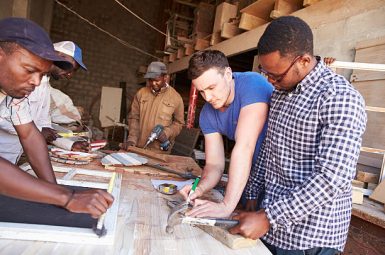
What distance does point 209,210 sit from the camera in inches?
60.4

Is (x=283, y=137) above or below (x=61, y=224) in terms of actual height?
above

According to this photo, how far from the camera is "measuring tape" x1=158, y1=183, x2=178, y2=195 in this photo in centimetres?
196

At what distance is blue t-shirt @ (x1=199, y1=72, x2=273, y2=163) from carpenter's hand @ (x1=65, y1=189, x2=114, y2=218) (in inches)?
37.1

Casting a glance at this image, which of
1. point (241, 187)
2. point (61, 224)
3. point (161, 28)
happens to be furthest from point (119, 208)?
point (161, 28)

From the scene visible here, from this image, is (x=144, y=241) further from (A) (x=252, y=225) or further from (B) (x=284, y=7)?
(B) (x=284, y=7)

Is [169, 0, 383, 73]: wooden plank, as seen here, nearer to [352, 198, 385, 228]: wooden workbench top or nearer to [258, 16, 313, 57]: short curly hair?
[352, 198, 385, 228]: wooden workbench top

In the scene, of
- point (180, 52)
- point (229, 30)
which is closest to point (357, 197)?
point (229, 30)

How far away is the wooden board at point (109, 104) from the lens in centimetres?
1120

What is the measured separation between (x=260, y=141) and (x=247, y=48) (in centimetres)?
270

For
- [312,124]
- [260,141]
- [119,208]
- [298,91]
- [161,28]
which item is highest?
[161,28]

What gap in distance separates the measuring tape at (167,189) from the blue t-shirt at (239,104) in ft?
1.36

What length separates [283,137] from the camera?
1568 millimetres

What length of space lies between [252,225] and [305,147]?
0.44m

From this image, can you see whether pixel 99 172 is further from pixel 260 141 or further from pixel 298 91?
pixel 298 91
